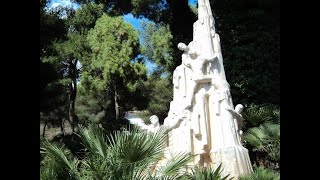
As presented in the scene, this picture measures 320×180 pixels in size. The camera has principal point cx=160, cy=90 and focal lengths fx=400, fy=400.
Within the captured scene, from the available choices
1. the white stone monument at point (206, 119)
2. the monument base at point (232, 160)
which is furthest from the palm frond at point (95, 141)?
the monument base at point (232, 160)

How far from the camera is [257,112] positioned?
40.0 feet

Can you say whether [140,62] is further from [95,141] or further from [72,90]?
[95,141]

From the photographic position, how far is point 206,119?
8422 mm

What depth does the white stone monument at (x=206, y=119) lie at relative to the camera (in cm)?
806

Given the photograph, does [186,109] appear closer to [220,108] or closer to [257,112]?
[220,108]

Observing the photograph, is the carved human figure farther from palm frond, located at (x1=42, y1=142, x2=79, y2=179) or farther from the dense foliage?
palm frond, located at (x1=42, y1=142, x2=79, y2=179)

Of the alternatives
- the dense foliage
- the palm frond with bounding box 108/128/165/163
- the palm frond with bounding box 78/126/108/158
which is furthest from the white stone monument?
the palm frond with bounding box 108/128/165/163

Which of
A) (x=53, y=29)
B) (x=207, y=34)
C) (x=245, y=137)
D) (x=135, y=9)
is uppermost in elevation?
(x=135, y=9)

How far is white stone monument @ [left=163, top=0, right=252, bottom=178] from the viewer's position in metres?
8.06

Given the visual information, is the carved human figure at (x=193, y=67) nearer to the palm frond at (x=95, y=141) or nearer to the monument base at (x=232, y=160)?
the monument base at (x=232, y=160)

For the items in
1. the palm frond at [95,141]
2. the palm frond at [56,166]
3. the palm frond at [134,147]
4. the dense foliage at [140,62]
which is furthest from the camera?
the dense foliage at [140,62]
